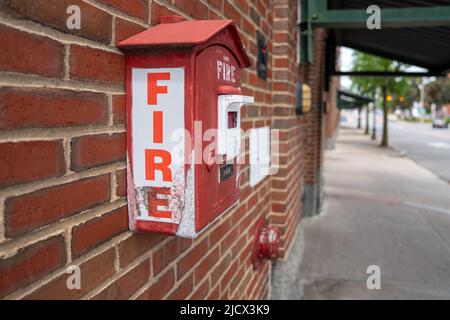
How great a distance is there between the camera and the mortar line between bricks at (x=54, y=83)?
899 mm

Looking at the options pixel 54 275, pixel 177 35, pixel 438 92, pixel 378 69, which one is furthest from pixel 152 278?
pixel 438 92

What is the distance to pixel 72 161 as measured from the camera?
3.63 ft

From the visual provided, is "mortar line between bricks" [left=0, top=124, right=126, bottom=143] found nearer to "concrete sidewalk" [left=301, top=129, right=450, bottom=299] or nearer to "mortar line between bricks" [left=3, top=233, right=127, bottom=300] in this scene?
"mortar line between bricks" [left=3, top=233, right=127, bottom=300]

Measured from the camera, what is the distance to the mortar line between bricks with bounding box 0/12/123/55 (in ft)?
2.93

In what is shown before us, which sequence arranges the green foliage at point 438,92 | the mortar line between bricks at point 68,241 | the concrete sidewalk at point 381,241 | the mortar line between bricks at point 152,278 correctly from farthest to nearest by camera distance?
the green foliage at point 438,92 → the concrete sidewalk at point 381,241 → the mortar line between bricks at point 152,278 → the mortar line between bricks at point 68,241

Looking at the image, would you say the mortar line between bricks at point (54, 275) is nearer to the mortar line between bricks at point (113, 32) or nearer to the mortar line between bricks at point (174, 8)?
the mortar line between bricks at point (113, 32)

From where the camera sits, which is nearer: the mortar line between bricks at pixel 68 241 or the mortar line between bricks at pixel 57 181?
the mortar line between bricks at pixel 57 181

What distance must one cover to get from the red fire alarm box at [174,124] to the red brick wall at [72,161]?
0.16ft

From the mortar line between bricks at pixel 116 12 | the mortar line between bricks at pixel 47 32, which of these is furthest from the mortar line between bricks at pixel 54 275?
the mortar line between bricks at pixel 116 12

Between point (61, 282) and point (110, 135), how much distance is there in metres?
0.42

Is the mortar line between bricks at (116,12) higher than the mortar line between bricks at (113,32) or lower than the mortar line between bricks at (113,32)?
higher

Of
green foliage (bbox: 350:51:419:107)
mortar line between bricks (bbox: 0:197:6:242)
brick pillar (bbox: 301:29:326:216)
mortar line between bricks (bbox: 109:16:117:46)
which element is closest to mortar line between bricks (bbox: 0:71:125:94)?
mortar line between bricks (bbox: 109:16:117:46)
